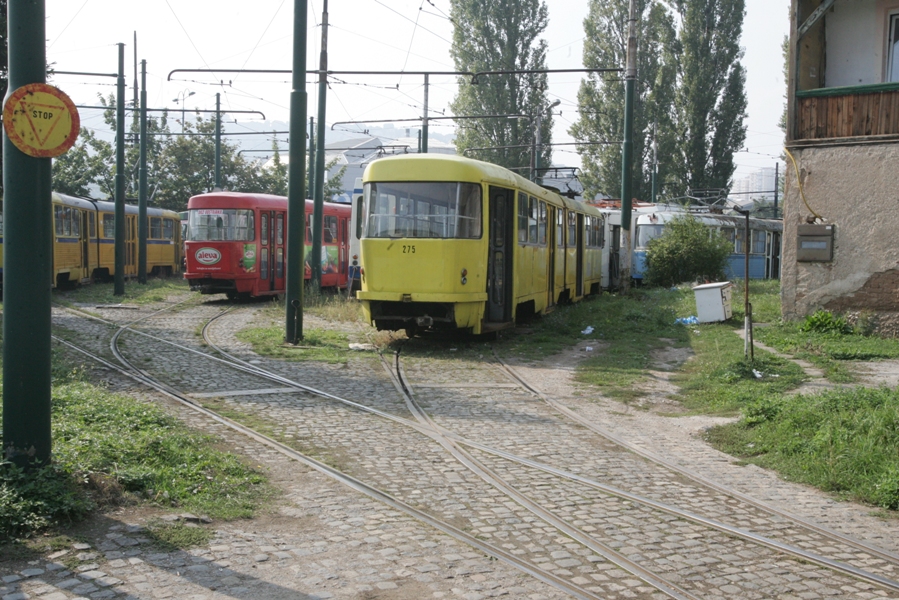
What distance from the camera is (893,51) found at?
1509 cm

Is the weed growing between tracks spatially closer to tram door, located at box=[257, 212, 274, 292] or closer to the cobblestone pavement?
the cobblestone pavement

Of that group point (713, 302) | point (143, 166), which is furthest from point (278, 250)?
point (713, 302)

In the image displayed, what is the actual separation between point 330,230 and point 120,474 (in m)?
22.3

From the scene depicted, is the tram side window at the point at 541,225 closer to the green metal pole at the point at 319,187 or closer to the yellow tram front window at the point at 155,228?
the green metal pole at the point at 319,187

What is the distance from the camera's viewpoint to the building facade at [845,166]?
→ 13.9 metres

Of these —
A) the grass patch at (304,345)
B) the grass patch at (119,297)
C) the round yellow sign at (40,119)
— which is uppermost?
the round yellow sign at (40,119)

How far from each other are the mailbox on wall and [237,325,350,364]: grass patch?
7.60 metres

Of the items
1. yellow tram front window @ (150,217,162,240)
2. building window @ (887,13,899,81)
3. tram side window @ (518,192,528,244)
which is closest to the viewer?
building window @ (887,13,899,81)

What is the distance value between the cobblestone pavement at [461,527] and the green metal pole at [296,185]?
15.6 feet

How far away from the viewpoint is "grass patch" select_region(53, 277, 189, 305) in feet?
75.5

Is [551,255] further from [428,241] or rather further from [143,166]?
[143,166]

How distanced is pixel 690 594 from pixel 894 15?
45.7ft

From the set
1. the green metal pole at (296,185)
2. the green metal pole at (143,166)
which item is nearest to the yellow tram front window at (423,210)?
the green metal pole at (296,185)

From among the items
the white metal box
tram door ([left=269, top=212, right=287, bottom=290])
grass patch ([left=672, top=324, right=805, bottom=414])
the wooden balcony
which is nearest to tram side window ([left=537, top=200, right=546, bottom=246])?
the white metal box
